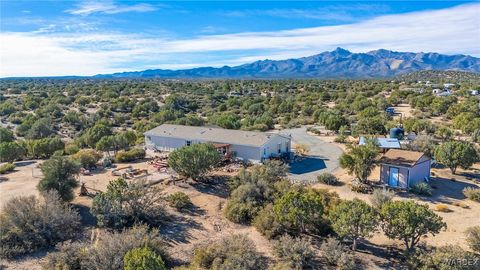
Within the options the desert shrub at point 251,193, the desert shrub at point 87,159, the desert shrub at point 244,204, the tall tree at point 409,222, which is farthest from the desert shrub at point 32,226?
the tall tree at point 409,222

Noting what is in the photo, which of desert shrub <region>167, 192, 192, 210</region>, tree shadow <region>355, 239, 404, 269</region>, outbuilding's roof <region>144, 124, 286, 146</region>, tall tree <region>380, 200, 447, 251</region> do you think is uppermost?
outbuilding's roof <region>144, 124, 286, 146</region>

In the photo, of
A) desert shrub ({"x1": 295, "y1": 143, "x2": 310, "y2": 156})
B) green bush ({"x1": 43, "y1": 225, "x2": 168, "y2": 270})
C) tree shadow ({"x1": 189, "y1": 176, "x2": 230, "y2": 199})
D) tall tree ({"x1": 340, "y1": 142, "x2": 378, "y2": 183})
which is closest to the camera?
green bush ({"x1": 43, "y1": 225, "x2": 168, "y2": 270})

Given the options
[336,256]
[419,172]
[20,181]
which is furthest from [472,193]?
[20,181]

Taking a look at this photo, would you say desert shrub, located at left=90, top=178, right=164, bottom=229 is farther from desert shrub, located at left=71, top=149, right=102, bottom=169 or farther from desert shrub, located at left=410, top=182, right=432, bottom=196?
desert shrub, located at left=410, top=182, right=432, bottom=196

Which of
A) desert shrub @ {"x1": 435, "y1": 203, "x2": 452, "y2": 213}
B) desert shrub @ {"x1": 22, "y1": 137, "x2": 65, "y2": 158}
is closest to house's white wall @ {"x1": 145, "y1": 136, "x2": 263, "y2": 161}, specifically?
desert shrub @ {"x1": 22, "y1": 137, "x2": 65, "y2": 158}

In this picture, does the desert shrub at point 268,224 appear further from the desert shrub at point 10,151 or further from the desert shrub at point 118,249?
the desert shrub at point 10,151

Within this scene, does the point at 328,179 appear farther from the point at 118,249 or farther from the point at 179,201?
the point at 118,249

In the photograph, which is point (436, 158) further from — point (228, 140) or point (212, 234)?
point (212, 234)

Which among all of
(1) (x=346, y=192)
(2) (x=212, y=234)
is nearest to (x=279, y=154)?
(1) (x=346, y=192)
